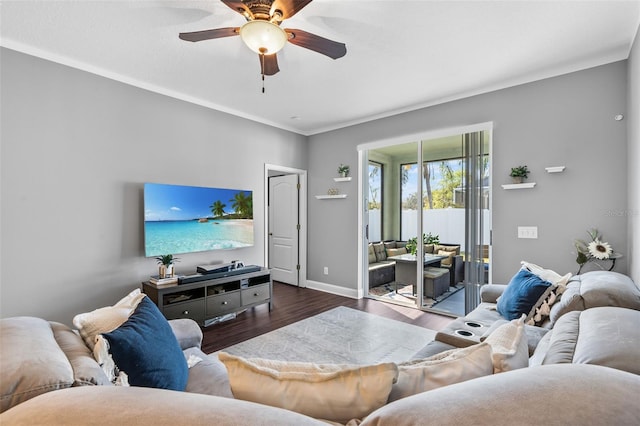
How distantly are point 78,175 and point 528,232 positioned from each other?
4690mm

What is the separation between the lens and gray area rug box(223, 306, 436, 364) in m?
2.76

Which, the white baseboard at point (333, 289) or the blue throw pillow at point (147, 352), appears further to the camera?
the white baseboard at point (333, 289)

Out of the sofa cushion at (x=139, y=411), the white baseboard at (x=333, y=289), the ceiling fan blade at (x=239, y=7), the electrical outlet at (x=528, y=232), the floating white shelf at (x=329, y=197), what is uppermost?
the ceiling fan blade at (x=239, y=7)

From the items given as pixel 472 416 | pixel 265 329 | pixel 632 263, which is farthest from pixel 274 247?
pixel 472 416

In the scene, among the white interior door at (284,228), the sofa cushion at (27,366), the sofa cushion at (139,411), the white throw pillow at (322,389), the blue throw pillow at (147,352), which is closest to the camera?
the sofa cushion at (139,411)

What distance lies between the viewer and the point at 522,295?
2.25 m

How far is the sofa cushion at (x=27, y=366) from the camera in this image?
0.68m

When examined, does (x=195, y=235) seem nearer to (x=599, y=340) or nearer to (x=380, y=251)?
(x=380, y=251)

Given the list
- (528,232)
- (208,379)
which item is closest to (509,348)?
(208,379)

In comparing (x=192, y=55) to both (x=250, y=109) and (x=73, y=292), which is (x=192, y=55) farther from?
(x=73, y=292)

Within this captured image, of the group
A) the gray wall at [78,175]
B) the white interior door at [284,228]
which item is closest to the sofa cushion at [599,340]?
the gray wall at [78,175]

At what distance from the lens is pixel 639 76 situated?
2.16 m

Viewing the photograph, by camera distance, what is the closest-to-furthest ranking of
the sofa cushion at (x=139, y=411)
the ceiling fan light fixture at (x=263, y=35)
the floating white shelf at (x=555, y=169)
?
the sofa cushion at (x=139, y=411)
the ceiling fan light fixture at (x=263, y=35)
the floating white shelf at (x=555, y=169)

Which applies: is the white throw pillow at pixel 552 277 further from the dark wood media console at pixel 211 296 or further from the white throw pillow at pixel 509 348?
the dark wood media console at pixel 211 296
